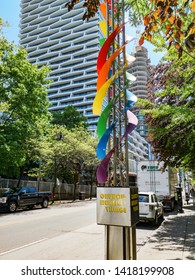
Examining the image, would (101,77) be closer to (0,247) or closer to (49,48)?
(0,247)

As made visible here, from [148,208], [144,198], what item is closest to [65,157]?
[144,198]

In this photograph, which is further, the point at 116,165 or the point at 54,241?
the point at 54,241

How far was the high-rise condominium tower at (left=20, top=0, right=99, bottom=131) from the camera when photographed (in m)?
114

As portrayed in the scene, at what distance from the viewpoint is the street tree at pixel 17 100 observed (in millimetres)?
20834

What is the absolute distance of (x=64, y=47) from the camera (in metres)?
129

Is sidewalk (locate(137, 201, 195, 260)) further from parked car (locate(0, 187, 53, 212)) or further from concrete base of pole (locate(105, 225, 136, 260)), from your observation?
parked car (locate(0, 187, 53, 212))

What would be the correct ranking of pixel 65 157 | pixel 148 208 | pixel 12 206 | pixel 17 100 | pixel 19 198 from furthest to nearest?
pixel 65 157
pixel 17 100
pixel 19 198
pixel 12 206
pixel 148 208

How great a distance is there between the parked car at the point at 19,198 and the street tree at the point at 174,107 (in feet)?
35.4

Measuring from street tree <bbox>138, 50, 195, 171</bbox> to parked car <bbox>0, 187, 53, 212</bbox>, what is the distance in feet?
35.4

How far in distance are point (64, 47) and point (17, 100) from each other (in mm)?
114845

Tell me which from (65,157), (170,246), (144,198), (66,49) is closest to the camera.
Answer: (170,246)

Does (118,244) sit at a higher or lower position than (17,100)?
lower

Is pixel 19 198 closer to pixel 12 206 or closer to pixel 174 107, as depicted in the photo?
pixel 12 206

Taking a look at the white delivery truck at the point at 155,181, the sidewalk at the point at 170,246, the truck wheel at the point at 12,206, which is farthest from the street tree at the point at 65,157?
the sidewalk at the point at 170,246
